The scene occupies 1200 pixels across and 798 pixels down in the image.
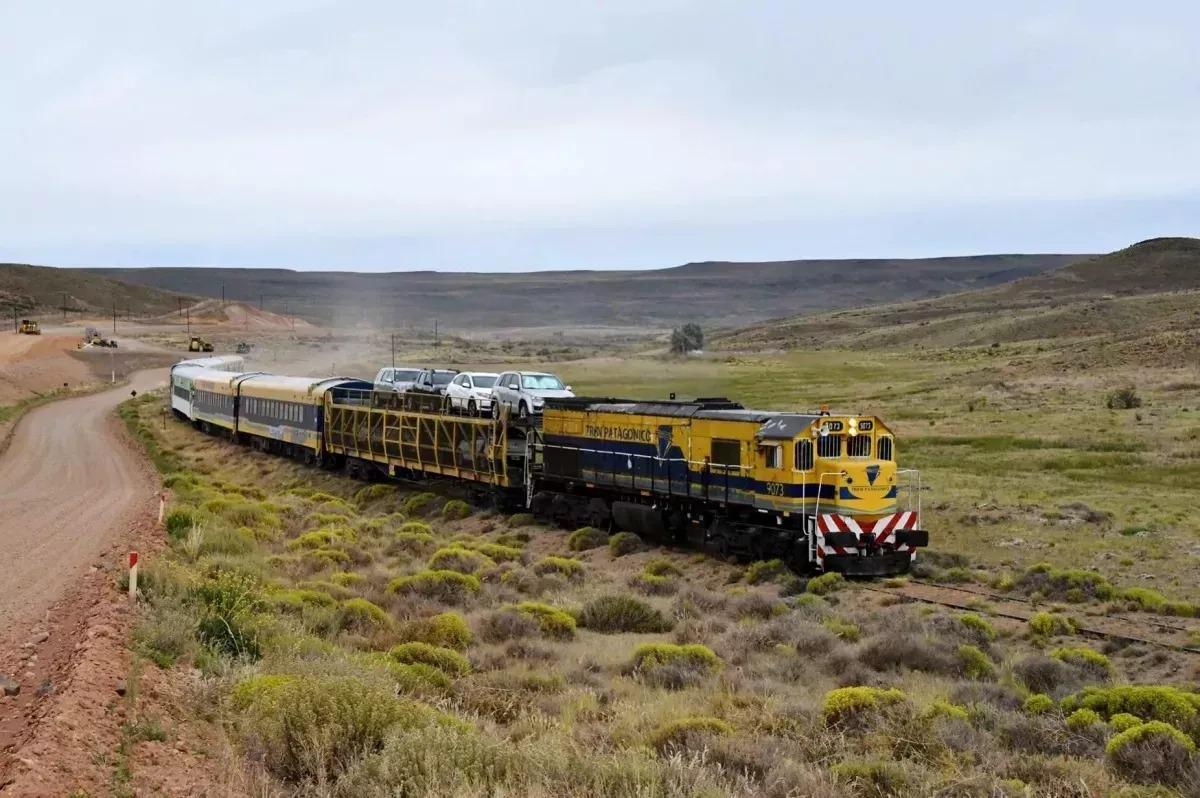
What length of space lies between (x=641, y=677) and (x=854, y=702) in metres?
2.90

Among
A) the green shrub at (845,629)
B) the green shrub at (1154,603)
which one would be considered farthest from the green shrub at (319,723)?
the green shrub at (1154,603)

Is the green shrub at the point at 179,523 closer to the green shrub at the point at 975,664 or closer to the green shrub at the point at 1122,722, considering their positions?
the green shrub at the point at 975,664

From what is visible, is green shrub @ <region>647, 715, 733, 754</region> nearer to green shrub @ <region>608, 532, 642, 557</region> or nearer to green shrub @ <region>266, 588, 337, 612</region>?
green shrub @ <region>266, 588, 337, 612</region>

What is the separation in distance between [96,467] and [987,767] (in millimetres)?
34173

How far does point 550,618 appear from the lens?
1747 cm

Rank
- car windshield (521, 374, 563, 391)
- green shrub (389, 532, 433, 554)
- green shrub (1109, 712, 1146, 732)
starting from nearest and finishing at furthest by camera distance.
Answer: green shrub (1109, 712, 1146, 732)
green shrub (389, 532, 433, 554)
car windshield (521, 374, 563, 391)

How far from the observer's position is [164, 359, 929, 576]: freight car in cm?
2202

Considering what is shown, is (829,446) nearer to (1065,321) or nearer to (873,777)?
(873,777)

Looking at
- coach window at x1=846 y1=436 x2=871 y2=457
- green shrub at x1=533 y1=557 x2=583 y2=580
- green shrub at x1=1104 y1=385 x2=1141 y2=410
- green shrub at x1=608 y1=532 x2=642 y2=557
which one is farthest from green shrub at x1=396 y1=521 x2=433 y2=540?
green shrub at x1=1104 y1=385 x2=1141 y2=410

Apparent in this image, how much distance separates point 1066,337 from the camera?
348 feet

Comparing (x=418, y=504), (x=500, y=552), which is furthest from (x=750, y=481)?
(x=418, y=504)

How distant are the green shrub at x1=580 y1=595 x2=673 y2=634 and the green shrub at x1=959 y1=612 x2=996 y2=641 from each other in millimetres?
4501

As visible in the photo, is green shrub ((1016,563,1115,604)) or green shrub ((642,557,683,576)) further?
green shrub ((642,557,683,576))

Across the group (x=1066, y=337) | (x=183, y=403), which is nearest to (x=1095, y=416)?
(x=183, y=403)
